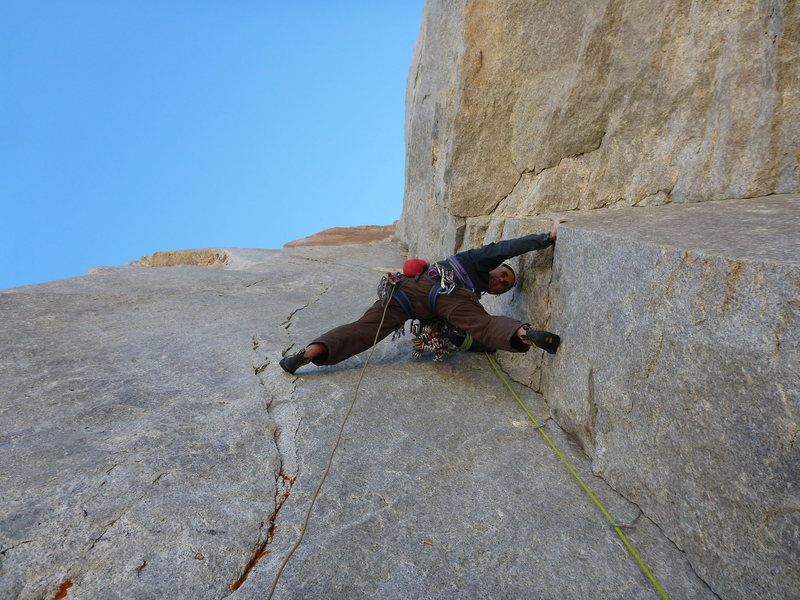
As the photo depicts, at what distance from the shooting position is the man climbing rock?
3.54 meters

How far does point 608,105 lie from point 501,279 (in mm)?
1682

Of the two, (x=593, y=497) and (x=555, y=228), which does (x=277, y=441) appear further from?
(x=555, y=228)

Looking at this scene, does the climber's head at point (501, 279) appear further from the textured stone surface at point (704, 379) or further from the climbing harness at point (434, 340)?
the textured stone surface at point (704, 379)

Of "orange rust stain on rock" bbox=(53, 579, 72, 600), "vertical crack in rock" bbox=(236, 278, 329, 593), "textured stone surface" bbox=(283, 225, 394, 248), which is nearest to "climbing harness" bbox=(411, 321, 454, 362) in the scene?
"vertical crack in rock" bbox=(236, 278, 329, 593)

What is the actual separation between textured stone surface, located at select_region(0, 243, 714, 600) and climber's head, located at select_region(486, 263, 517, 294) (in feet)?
1.87

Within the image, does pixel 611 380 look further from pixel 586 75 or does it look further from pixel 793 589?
pixel 586 75

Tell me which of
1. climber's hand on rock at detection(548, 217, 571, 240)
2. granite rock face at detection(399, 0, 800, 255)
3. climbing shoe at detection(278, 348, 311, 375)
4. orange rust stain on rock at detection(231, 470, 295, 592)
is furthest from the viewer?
climbing shoe at detection(278, 348, 311, 375)

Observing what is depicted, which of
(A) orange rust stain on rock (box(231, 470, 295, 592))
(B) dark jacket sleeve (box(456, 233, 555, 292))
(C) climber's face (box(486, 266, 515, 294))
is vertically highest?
(B) dark jacket sleeve (box(456, 233, 555, 292))

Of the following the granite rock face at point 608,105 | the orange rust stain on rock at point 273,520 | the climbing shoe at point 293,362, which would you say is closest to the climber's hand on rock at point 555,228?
the granite rock face at point 608,105

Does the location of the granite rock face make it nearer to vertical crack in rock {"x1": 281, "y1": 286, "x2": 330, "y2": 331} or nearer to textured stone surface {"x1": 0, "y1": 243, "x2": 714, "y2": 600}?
vertical crack in rock {"x1": 281, "y1": 286, "x2": 330, "y2": 331}

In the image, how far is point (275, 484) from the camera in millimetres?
2482

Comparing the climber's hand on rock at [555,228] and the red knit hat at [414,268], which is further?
the red knit hat at [414,268]

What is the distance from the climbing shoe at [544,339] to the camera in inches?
126

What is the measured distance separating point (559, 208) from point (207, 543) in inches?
143
